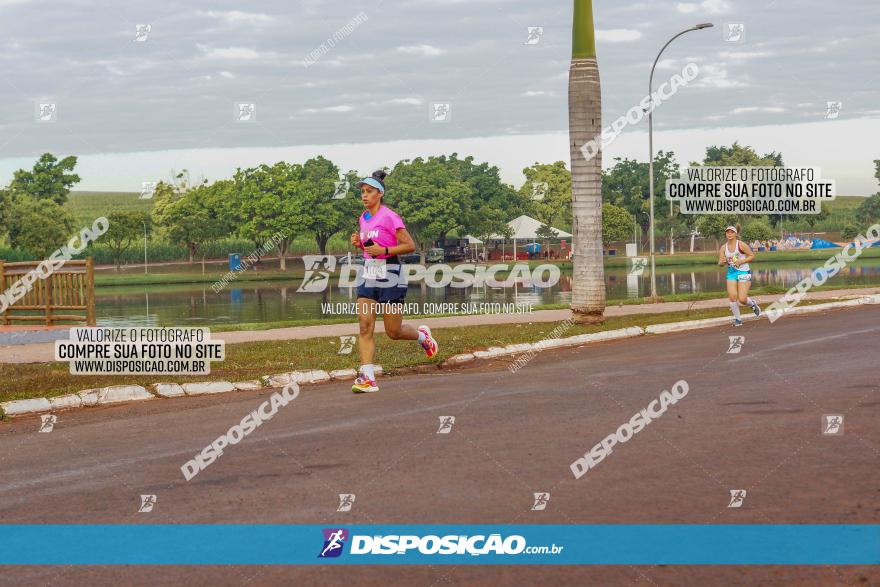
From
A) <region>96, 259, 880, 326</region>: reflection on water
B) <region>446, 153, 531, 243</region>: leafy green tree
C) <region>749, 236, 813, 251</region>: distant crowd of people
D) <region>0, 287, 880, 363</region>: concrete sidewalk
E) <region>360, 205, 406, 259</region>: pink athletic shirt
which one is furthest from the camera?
<region>749, 236, 813, 251</region>: distant crowd of people

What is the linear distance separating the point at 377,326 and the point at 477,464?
15061mm

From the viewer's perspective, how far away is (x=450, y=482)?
22.3 feet

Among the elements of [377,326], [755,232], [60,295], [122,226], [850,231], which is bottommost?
[377,326]

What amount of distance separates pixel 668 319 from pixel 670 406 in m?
11.7

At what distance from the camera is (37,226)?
72.7 meters

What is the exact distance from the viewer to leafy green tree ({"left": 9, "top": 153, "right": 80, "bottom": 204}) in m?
98.2

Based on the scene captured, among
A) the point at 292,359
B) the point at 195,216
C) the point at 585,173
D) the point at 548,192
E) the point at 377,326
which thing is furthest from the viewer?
the point at 548,192

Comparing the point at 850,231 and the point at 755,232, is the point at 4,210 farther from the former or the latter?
the point at 850,231

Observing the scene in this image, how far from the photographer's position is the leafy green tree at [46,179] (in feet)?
322

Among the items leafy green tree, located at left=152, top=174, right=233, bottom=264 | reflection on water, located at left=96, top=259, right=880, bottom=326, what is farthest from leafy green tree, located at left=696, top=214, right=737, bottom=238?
reflection on water, located at left=96, top=259, right=880, bottom=326

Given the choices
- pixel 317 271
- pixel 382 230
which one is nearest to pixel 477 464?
pixel 382 230

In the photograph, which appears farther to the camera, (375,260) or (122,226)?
(122,226)

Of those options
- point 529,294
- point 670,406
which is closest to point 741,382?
point 670,406

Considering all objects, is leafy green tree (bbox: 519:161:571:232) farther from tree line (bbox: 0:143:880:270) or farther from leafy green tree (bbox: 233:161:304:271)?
leafy green tree (bbox: 233:161:304:271)
